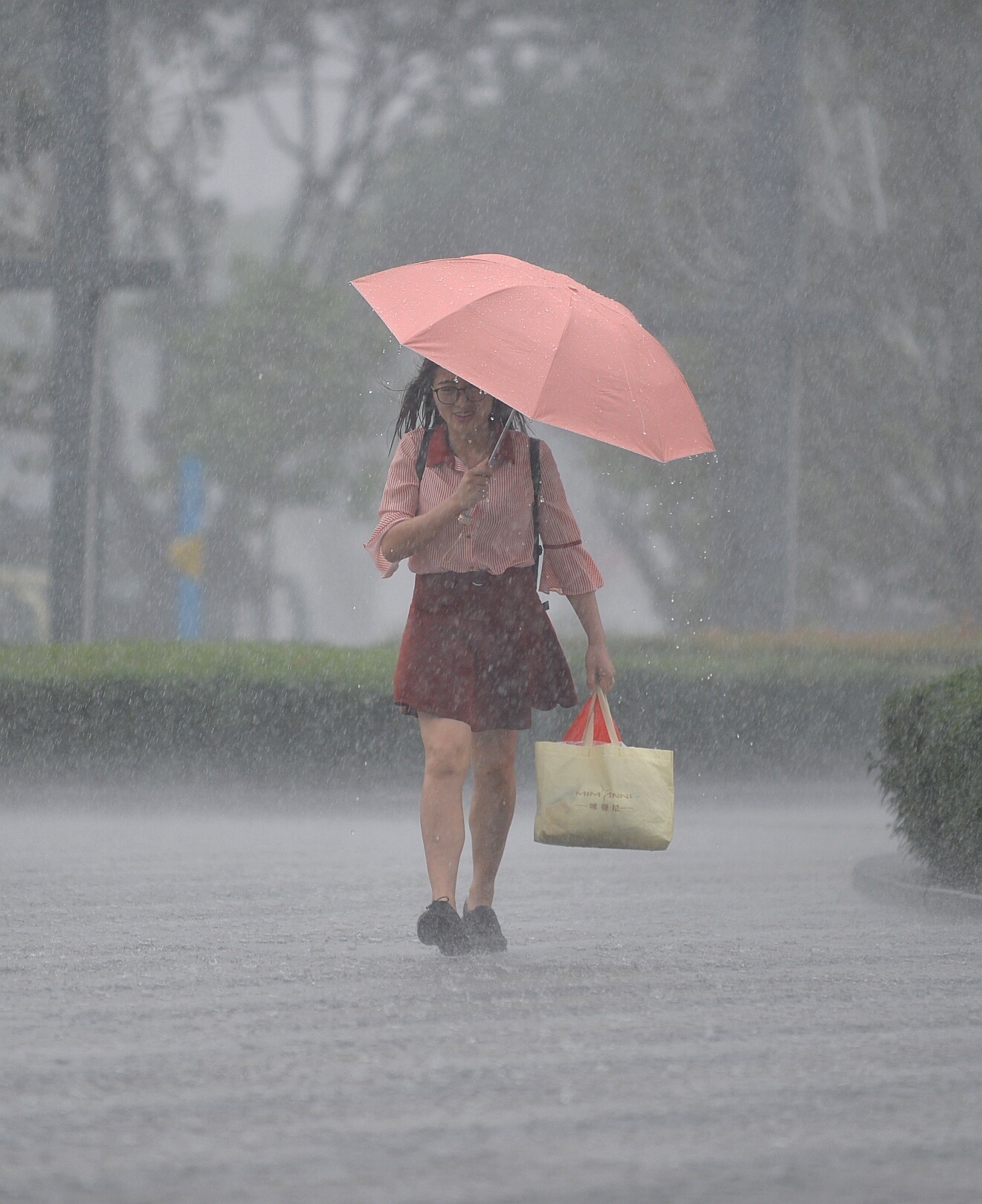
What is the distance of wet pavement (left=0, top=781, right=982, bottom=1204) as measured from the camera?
332 cm

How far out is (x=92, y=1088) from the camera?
152 inches

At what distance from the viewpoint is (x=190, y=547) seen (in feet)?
54.3

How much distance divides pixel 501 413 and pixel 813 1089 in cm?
229

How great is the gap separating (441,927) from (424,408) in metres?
1.45

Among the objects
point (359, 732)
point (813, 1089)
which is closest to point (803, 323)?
point (359, 732)

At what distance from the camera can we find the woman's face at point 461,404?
17.9ft

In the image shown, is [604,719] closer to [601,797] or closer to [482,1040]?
[601,797]

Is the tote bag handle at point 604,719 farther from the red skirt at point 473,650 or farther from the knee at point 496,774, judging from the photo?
the knee at point 496,774

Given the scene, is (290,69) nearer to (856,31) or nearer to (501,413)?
(856,31)

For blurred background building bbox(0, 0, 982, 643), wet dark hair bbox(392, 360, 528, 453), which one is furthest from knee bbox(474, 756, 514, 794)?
blurred background building bbox(0, 0, 982, 643)

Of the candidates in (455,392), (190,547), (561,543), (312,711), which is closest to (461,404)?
(455,392)

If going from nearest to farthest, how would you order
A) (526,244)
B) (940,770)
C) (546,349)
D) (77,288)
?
(546,349) → (940,770) → (77,288) → (526,244)

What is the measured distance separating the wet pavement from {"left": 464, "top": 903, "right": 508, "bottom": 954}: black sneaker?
6 cm

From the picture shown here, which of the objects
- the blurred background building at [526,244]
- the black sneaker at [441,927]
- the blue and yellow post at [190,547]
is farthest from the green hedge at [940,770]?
the blue and yellow post at [190,547]
